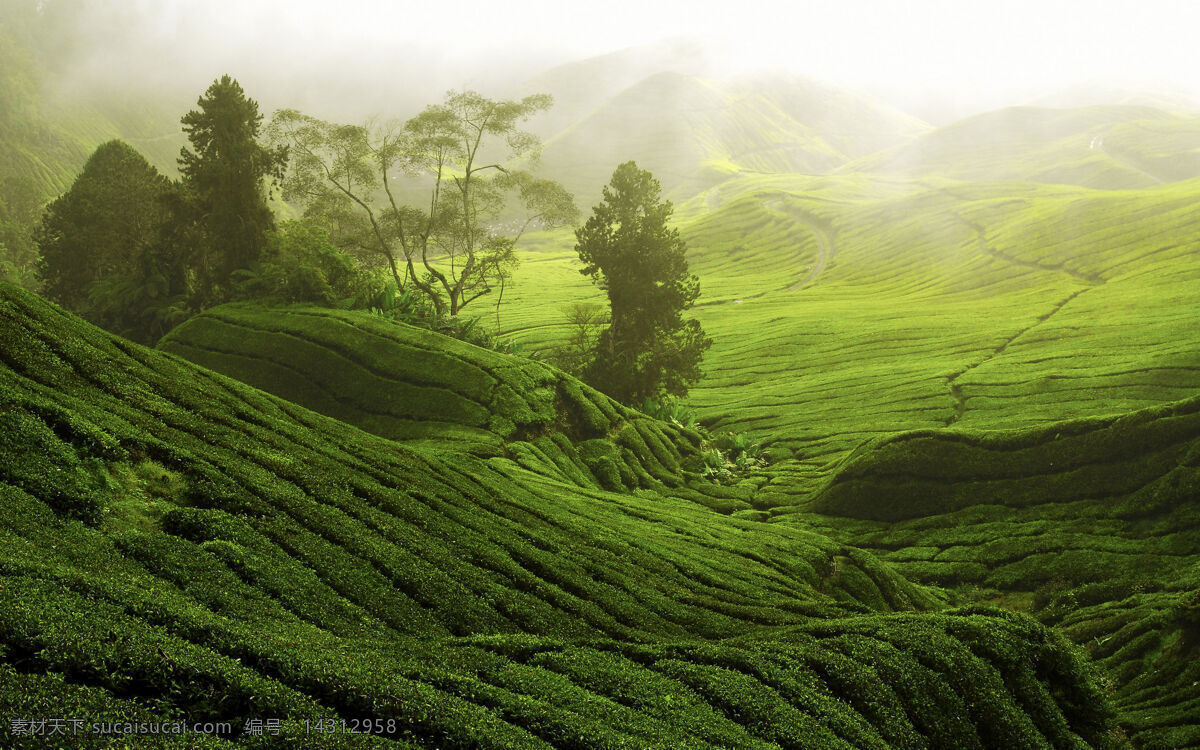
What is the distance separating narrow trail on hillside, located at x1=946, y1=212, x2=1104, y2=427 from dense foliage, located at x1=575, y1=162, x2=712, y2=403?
2865 cm

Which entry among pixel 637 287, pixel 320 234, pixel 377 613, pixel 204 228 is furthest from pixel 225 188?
pixel 377 613

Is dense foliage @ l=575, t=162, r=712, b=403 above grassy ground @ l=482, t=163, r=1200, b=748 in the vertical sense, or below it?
above

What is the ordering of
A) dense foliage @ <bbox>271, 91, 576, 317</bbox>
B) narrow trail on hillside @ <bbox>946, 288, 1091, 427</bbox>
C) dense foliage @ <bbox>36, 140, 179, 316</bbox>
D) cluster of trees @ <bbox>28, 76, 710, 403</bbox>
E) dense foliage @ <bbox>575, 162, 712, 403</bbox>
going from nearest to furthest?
cluster of trees @ <bbox>28, 76, 710, 403</bbox> < dense foliage @ <bbox>575, 162, 712, 403</bbox> < dense foliage @ <bbox>271, 91, 576, 317</bbox> < dense foliage @ <bbox>36, 140, 179, 316</bbox> < narrow trail on hillside @ <bbox>946, 288, 1091, 427</bbox>

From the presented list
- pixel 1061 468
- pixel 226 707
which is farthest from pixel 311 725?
pixel 1061 468

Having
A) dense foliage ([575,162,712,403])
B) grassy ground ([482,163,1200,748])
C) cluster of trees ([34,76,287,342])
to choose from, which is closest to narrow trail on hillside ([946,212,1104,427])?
grassy ground ([482,163,1200,748])

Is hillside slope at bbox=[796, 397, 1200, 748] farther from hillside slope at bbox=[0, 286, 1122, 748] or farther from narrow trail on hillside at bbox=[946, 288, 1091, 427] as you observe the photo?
narrow trail on hillside at bbox=[946, 288, 1091, 427]

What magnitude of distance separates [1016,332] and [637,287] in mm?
62830

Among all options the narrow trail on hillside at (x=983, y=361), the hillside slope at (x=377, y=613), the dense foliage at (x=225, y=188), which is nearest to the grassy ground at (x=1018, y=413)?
the narrow trail on hillside at (x=983, y=361)

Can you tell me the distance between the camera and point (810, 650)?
20.8 meters

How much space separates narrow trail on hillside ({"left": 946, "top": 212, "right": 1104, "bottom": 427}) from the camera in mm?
72531

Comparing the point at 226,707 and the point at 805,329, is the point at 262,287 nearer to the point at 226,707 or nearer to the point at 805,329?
the point at 226,707

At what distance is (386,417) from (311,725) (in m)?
27.4

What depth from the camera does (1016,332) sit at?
95000mm

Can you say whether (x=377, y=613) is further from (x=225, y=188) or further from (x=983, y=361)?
(x=983, y=361)
